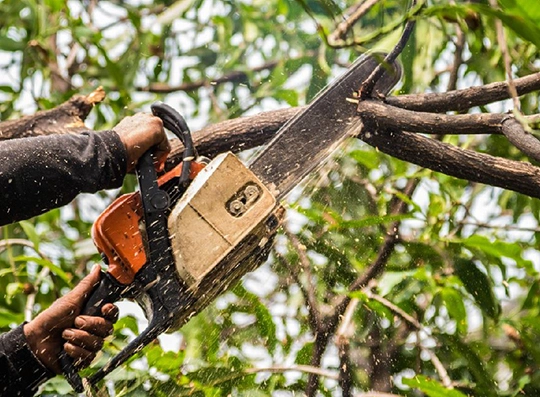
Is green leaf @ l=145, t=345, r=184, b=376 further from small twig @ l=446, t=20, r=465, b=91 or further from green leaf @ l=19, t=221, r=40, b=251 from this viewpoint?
small twig @ l=446, t=20, r=465, b=91

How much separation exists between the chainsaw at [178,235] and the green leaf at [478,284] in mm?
864

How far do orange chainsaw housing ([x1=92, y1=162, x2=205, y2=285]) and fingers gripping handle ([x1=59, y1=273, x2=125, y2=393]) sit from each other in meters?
0.03

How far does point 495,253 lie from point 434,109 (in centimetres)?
63

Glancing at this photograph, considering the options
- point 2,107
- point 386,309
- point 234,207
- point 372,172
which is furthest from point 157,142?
point 2,107

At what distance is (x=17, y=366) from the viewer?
182cm

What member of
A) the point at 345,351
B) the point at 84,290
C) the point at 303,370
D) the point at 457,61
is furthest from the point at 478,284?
the point at 84,290

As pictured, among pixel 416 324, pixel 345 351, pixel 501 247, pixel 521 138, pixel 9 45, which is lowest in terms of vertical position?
pixel 416 324

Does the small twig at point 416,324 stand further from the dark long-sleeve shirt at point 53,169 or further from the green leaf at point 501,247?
the dark long-sleeve shirt at point 53,169

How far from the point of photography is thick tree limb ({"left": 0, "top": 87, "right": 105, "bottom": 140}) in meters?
2.28

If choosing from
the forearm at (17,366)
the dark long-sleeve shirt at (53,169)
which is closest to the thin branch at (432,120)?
the dark long-sleeve shirt at (53,169)

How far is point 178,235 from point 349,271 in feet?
3.36

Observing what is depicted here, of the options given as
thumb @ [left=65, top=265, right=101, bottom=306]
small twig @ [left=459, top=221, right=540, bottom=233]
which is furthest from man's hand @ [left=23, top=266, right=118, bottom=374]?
small twig @ [left=459, top=221, right=540, bottom=233]

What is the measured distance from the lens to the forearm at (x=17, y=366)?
5.93ft

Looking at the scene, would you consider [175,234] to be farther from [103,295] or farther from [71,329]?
[71,329]
